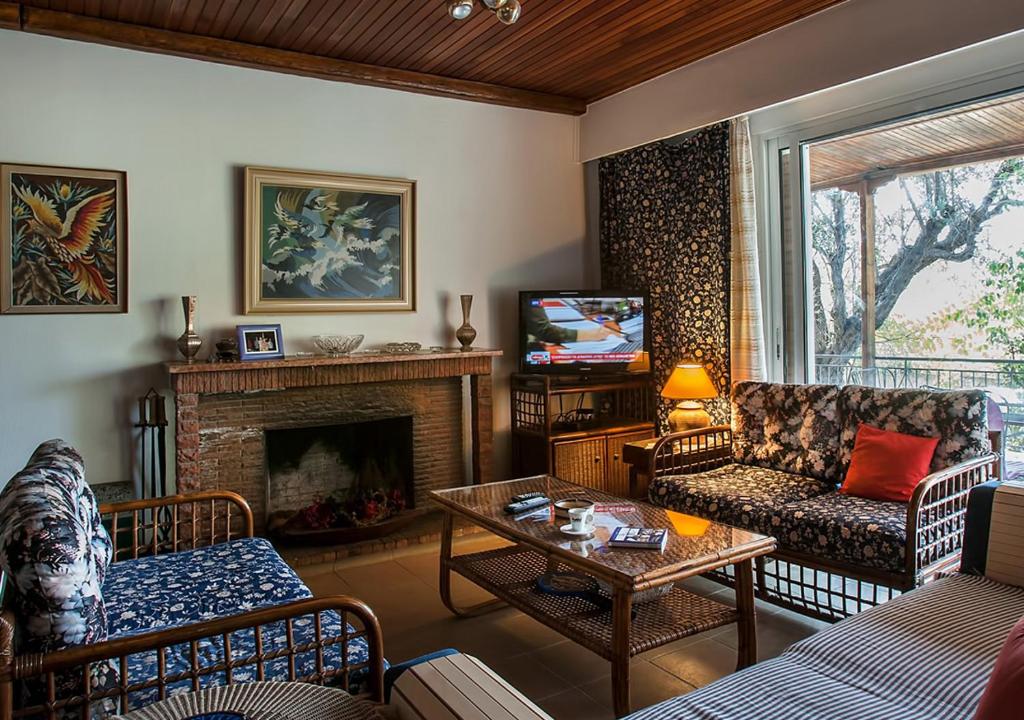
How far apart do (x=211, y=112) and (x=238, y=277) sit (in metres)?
0.89

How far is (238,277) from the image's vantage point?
158 inches

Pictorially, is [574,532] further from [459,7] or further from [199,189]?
[199,189]

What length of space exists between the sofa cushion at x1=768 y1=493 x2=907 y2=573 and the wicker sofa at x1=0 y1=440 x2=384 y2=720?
1856 mm

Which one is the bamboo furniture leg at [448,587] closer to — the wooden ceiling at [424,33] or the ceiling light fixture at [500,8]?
the ceiling light fixture at [500,8]

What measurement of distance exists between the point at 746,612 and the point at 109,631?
78.9 inches

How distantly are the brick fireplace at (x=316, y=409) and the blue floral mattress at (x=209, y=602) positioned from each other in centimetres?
112

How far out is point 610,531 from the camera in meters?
2.69

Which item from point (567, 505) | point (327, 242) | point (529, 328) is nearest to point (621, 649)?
point (567, 505)

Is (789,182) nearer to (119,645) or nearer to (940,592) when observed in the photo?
(940,592)

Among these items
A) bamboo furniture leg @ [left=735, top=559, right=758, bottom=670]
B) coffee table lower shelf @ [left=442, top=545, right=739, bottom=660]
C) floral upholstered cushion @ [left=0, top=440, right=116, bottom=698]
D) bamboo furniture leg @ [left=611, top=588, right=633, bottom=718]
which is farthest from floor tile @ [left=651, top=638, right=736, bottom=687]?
floral upholstered cushion @ [left=0, top=440, right=116, bottom=698]

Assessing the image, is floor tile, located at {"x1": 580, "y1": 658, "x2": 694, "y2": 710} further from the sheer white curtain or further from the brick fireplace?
the sheer white curtain

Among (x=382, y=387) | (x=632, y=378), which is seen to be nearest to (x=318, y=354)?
(x=382, y=387)

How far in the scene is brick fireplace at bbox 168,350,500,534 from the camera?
369 centimetres

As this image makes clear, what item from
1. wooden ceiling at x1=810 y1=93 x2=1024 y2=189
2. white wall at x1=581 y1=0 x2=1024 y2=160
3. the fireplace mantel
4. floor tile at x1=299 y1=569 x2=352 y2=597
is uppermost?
white wall at x1=581 y1=0 x2=1024 y2=160
